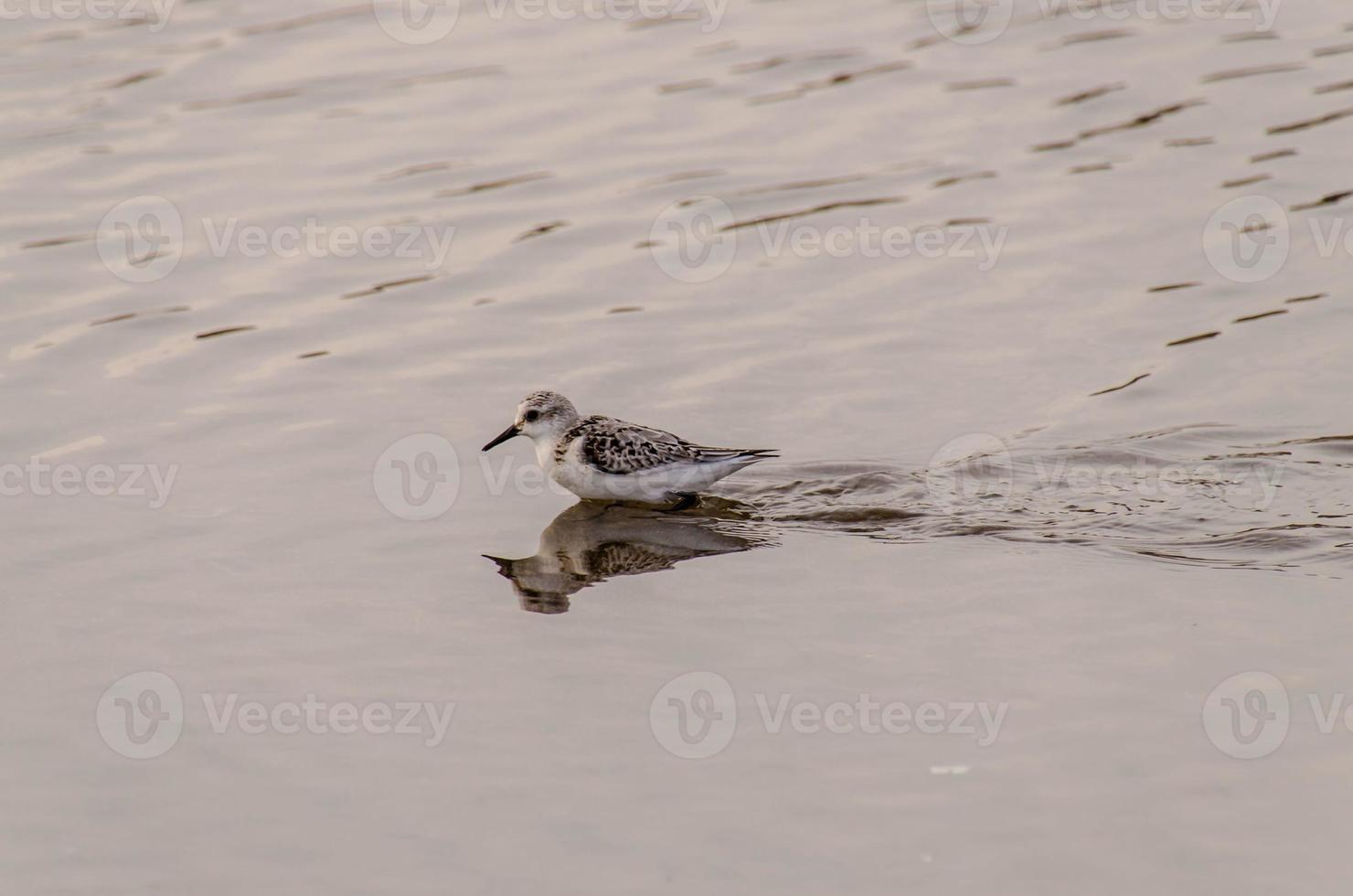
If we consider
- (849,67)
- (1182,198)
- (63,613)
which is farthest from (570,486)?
(849,67)

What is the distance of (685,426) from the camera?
50.8ft

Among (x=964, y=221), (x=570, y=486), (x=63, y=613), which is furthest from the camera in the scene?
(x=964, y=221)

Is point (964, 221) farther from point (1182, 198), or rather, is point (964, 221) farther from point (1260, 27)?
point (1260, 27)

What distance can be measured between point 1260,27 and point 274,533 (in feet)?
51.9
